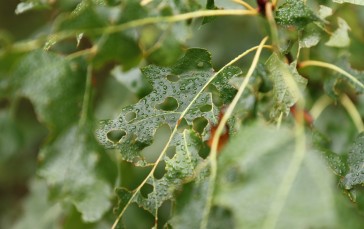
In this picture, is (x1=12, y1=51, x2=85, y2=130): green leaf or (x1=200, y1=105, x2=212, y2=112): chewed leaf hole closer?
(x1=12, y1=51, x2=85, y2=130): green leaf

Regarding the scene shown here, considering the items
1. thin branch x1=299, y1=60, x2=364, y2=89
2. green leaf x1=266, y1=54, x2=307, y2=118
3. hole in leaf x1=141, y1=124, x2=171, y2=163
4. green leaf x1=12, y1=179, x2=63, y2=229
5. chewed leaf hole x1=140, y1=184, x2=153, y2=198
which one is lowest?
green leaf x1=12, y1=179, x2=63, y2=229

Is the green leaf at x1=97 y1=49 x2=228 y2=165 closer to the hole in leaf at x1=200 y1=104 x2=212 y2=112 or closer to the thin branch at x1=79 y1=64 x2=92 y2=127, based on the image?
the hole in leaf at x1=200 y1=104 x2=212 y2=112

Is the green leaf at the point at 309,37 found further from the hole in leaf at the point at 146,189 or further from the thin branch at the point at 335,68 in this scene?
the hole in leaf at the point at 146,189

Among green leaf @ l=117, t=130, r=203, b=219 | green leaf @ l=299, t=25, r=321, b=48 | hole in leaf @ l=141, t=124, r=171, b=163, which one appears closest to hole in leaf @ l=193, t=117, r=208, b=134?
green leaf @ l=117, t=130, r=203, b=219

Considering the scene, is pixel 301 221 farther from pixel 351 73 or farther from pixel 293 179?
pixel 351 73

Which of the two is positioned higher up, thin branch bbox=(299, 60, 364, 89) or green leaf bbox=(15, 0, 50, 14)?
green leaf bbox=(15, 0, 50, 14)

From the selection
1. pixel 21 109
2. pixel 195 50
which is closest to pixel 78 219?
pixel 195 50
